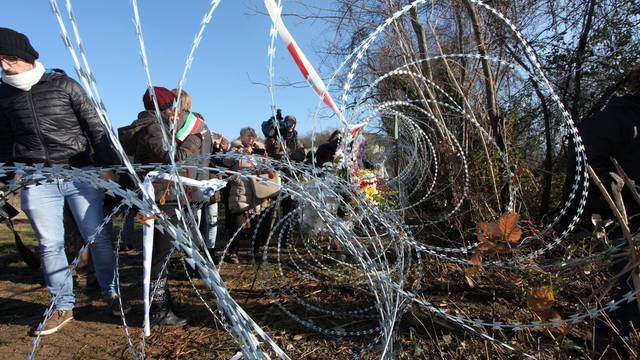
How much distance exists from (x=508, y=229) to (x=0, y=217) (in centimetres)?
377

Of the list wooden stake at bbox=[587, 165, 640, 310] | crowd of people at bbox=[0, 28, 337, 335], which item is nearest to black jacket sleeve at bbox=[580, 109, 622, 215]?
wooden stake at bbox=[587, 165, 640, 310]

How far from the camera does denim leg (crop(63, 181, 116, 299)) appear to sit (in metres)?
3.05

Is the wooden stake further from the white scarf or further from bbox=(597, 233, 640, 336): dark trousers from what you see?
the white scarf

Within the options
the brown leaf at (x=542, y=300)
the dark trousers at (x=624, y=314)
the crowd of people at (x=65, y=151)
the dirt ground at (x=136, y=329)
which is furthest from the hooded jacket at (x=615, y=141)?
the crowd of people at (x=65, y=151)

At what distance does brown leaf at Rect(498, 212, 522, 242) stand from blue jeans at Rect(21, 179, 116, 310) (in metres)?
2.78

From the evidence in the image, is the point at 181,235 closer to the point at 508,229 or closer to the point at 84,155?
the point at 508,229

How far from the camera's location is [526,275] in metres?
3.32

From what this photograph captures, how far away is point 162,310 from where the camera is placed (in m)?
3.10

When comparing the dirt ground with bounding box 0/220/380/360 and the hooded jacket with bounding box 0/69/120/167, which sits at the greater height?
the hooded jacket with bounding box 0/69/120/167

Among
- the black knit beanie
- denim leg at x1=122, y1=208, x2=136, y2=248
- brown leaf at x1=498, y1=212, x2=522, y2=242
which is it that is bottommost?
denim leg at x1=122, y1=208, x2=136, y2=248

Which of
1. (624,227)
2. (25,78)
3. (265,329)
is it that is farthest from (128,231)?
(624,227)

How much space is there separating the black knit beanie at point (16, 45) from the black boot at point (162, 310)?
1869mm

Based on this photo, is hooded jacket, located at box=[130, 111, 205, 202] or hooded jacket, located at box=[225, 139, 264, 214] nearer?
hooded jacket, located at box=[130, 111, 205, 202]

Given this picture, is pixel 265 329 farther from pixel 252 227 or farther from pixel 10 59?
pixel 252 227
